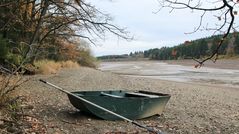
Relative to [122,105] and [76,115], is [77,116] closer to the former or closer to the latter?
[76,115]

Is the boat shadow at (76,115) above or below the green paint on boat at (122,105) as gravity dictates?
below

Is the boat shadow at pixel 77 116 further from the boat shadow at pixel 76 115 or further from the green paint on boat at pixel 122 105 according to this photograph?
the green paint on boat at pixel 122 105

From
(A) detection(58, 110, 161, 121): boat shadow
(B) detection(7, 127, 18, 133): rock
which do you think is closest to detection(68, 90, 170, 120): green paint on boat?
(A) detection(58, 110, 161, 121): boat shadow

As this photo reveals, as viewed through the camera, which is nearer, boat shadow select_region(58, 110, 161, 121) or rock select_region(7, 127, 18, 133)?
rock select_region(7, 127, 18, 133)

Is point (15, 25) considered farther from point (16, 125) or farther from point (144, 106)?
point (16, 125)

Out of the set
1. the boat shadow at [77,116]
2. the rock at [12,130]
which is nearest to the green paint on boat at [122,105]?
the boat shadow at [77,116]

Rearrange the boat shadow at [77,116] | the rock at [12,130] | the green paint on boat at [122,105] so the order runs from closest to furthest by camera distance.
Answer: the rock at [12,130] < the green paint on boat at [122,105] < the boat shadow at [77,116]

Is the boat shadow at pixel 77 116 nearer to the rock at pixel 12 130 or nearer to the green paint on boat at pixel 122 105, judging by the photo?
the green paint on boat at pixel 122 105

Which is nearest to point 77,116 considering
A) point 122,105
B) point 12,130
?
point 122,105

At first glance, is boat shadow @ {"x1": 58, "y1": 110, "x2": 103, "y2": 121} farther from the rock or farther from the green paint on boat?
the rock

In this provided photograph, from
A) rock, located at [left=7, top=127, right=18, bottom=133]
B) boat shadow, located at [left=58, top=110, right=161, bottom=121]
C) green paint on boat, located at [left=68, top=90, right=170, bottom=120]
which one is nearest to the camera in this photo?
rock, located at [left=7, top=127, right=18, bottom=133]

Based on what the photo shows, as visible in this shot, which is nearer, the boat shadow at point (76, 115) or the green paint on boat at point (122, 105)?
the green paint on boat at point (122, 105)

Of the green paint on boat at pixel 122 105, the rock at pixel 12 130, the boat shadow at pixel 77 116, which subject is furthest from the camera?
the boat shadow at pixel 77 116

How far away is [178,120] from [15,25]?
62.1 feet
